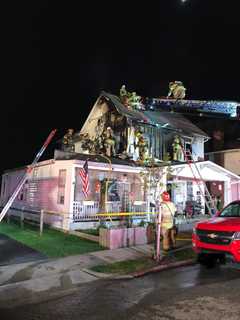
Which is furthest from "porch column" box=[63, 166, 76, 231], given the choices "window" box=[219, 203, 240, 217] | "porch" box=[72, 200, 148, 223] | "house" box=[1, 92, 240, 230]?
"window" box=[219, 203, 240, 217]

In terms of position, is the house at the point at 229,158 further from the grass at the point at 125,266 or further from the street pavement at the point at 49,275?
the grass at the point at 125,266

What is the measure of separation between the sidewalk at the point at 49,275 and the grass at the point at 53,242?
716 mm

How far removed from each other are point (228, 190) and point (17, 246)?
622 inches

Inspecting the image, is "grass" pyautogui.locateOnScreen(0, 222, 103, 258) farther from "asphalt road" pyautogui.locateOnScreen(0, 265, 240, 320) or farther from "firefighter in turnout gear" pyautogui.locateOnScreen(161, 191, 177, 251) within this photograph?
"asphalt road" pyautogui.locateOnScreen(0, 265, 240, 320)

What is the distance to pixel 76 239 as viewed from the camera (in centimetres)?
1203

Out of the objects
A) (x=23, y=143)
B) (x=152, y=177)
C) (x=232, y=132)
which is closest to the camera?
(x=152, y=177)

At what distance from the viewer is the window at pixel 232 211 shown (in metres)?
8.68

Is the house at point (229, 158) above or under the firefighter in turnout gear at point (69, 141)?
under

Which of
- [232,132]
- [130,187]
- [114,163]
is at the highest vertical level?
[232,132]

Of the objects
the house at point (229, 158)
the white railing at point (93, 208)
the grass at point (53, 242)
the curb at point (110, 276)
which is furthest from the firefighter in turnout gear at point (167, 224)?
the house at point (229, 158)

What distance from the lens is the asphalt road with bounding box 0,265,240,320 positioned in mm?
4980

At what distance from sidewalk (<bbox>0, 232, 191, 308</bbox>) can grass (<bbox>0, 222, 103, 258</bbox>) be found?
2.35ft

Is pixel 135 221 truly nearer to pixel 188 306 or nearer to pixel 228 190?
pixel 228 190

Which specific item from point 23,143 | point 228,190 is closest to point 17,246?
point 228,190
